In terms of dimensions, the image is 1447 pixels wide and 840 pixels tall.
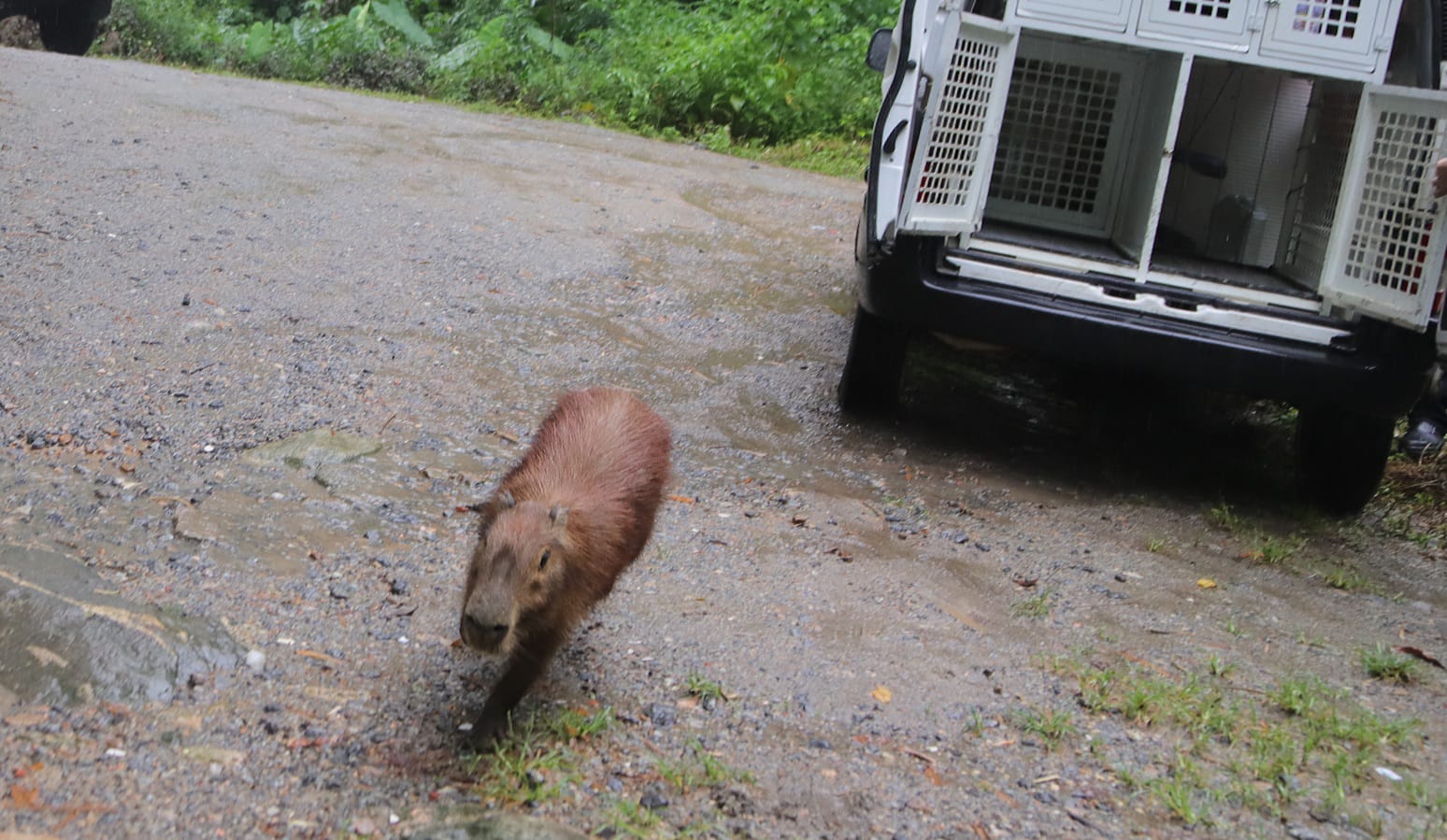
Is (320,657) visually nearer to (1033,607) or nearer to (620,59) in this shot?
(1033,607)

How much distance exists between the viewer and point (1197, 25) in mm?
5438

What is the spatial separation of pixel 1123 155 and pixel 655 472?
451 cm

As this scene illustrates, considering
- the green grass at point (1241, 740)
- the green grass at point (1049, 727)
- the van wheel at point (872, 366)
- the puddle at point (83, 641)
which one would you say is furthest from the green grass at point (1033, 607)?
the puddle at point (83, 641)

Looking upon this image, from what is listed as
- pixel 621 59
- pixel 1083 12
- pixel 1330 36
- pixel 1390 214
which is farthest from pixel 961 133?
pixel 621 59

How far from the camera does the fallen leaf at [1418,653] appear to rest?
422 cm

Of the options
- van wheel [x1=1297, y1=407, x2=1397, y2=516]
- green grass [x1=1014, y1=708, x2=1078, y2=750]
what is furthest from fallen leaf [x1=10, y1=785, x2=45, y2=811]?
van wheel [x1=1297, y1=407, x2=1397, y2=516]

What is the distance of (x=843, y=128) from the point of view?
1470 cm

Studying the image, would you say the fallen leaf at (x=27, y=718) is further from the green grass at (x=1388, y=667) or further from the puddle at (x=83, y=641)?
the green grass at (x=1388, y=667)

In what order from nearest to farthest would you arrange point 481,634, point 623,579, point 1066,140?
point 481,634 < point 623,579 < point 1066,140

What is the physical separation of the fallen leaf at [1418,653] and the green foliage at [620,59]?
9.49 m

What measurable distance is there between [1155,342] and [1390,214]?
1254 mm

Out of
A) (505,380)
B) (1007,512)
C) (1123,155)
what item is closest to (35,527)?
(505,380)

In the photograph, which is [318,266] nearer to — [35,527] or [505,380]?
[505,380]

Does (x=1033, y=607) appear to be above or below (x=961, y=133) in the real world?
below
